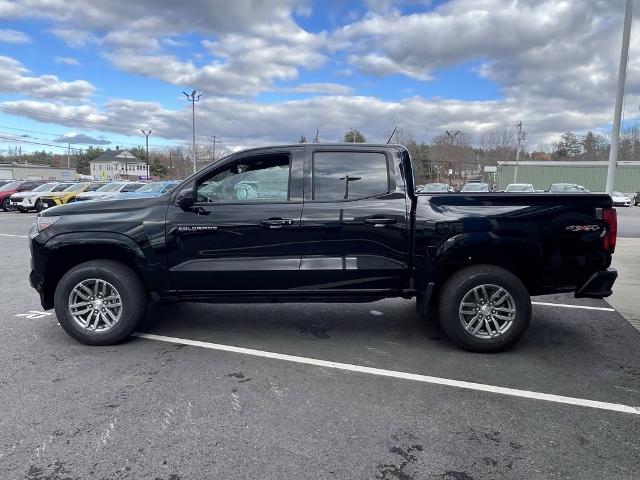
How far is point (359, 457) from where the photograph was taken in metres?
2.92

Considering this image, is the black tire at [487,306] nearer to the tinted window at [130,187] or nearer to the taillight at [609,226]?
the taillight at [609,226]

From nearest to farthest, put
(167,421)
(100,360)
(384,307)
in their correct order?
(167,421)
(100,360)
(384,307)

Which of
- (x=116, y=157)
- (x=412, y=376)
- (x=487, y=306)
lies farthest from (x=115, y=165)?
(x=412, y=376)

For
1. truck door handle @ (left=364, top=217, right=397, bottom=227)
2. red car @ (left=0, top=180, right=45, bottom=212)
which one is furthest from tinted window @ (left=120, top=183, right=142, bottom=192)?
truck door handle @ (left=364, top=217, right=397, bottom=227)

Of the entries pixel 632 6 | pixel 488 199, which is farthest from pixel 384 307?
pixel 632 6

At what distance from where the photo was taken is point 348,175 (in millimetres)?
4738

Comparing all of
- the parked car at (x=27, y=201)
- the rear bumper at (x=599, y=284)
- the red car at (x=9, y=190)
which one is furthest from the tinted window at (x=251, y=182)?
the red car at (x=9, y=190)

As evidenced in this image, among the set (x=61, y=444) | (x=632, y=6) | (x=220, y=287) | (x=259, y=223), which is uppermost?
(x=632, y=6)

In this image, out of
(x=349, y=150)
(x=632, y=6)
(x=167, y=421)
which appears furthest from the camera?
(x=632, y=6)

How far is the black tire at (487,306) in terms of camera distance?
4539 mm

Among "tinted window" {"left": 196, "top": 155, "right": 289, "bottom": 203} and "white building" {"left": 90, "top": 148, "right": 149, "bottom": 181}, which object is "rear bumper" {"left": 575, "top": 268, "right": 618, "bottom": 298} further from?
"white building" {"left": 90, "top": 148, "right": 149, "bottom": 181}

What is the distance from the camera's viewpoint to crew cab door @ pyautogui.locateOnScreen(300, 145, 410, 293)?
4586mm

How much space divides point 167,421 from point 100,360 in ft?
4.91

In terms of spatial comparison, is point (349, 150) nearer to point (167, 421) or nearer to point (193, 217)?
point (193, 217)
